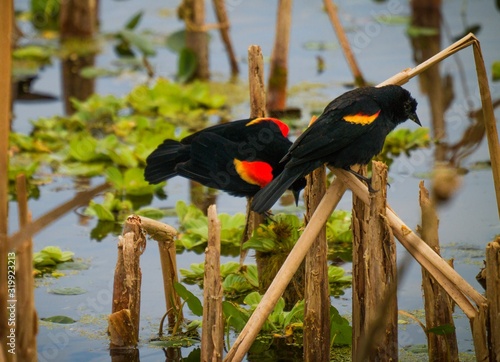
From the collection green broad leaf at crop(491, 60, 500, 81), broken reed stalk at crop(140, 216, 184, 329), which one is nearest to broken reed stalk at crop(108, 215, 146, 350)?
broken reed stalk at crop(140, 216, 184, 329)

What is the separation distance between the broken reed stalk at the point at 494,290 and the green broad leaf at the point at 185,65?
17.4 ft

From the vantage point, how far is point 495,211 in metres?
5.45

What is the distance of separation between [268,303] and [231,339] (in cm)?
84

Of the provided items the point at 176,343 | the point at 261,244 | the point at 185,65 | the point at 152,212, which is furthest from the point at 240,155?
the point at 185,65

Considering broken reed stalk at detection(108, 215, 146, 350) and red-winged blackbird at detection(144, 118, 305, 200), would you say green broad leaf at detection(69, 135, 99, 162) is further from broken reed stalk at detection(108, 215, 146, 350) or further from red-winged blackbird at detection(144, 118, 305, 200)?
broken reed stalk at detection(108, 215, 146, 350)

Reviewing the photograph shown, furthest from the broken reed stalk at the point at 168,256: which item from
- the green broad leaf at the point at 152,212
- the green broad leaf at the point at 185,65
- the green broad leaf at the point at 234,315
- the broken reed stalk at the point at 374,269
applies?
the green broad leaf at the point at 185,65

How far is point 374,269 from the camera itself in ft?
10.5

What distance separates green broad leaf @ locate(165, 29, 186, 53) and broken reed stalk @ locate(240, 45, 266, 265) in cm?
412

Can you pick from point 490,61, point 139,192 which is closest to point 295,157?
point 139,192

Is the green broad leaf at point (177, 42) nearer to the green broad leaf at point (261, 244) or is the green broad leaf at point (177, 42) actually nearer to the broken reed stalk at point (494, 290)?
the green broad leaf at point (261, 244)

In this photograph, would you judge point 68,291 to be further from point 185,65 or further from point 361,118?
point 185,65

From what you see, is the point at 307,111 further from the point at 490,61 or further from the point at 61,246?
the point at 61,246

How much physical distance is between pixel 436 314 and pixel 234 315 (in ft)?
2.64

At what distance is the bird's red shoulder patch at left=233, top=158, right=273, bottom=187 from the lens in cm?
409
